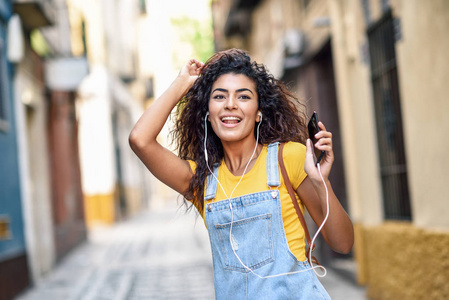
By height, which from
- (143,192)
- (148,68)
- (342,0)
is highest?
(148,68)

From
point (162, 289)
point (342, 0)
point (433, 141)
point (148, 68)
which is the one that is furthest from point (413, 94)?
point (148, 68)

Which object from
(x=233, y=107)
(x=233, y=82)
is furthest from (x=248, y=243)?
(x=233, y=82)

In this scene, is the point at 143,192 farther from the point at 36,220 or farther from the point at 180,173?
the point at 180,173

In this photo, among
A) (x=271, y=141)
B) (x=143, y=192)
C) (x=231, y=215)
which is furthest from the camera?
(x=143, y=192)

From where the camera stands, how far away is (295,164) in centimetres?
251

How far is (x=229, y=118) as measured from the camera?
2623 mm

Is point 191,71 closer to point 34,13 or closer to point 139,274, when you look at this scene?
point 139,274

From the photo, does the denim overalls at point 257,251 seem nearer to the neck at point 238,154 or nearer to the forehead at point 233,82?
the neck at point 238,154

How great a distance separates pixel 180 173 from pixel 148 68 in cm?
4108

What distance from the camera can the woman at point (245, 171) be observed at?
2412 millimetres

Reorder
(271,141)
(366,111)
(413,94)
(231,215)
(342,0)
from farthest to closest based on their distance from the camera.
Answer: (342,0) < (366,111) < (413,94) < (271,141) < (231,215)

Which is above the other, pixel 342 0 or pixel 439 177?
pixel 342 0

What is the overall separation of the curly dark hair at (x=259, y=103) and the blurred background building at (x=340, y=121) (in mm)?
882

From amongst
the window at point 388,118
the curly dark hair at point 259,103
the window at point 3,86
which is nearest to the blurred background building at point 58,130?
the window at point 3,86
